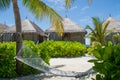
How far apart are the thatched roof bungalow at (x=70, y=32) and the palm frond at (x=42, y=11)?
39.6 ft

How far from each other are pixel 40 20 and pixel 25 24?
12.9 meters

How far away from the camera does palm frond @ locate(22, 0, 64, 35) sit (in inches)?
319

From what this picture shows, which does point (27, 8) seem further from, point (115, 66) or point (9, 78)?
point (115, 66)

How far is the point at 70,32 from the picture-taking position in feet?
67.7

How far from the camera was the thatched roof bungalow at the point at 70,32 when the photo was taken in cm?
2064

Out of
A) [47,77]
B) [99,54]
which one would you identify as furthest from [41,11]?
[99,54]

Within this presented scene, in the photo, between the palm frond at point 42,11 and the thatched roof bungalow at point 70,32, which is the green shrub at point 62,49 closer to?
the thatched roof bungalow at point 70,32

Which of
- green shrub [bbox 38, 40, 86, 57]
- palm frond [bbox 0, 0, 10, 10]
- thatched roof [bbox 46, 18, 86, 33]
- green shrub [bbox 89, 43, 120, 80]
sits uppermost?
palm frond [bbox 0, 0, 10, 10]

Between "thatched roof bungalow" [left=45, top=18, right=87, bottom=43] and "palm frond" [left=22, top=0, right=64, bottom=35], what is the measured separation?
12.1 meters

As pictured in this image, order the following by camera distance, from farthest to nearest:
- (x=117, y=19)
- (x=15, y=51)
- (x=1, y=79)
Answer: (x=117, y=19) < (x=15, y=51) < (x=1, y=79)

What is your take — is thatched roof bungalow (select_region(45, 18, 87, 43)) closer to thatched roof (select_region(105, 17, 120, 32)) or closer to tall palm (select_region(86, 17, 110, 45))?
thatched roof (select_region(105, 17, 120, 32))

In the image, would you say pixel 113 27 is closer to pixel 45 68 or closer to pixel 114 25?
pixel 114 25

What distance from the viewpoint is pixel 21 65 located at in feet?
26.5

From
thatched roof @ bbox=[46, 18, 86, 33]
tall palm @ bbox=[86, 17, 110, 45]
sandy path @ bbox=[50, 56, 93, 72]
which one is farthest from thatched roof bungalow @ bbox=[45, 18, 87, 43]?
sandy path @ bbox=[50, 56, 93, 72]
